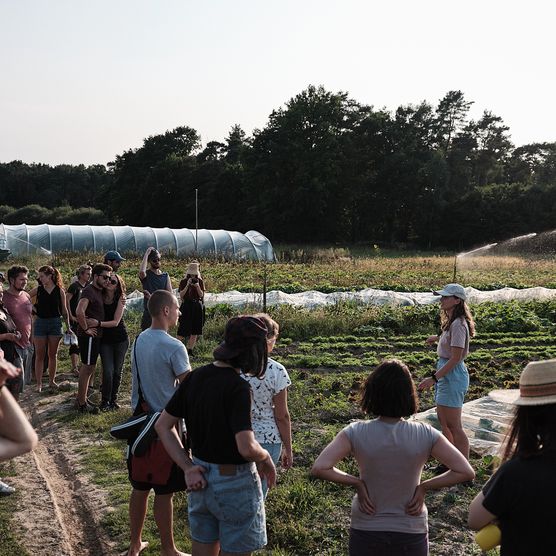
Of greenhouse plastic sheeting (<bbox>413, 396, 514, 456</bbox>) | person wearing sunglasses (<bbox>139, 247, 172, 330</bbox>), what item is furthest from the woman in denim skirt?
person wearing sunglasses (<bbox>139, 247, 172, 330</bbox>)

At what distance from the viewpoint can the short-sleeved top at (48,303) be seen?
909 centimetres

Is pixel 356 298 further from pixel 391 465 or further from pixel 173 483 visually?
pixel 391 465

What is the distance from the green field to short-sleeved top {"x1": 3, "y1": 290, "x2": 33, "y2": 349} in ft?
3.73

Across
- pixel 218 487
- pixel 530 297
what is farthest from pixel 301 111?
pixel 218 487

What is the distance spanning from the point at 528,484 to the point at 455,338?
11.6ft

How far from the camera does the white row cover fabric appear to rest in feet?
Answer: 51.8

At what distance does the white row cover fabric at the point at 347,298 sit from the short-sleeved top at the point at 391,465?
11939 mm

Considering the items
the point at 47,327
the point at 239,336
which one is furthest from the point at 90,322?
the point at 239,336

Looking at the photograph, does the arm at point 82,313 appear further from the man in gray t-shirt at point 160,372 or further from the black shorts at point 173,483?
the black shorts at point 173,483

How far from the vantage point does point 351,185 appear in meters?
55.7

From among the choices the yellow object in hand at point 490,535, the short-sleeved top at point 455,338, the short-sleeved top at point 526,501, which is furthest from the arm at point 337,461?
the short-sleeved top at point 455,338

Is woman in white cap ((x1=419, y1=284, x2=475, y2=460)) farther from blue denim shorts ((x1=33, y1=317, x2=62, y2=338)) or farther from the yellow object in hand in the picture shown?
blue denim shorts ((x1=33, y1=317, x2=62, y2=338))

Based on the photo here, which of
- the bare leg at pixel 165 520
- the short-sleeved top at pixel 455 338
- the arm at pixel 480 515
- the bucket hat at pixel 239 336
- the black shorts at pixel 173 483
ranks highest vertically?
the bucket hat at pixel 239 336

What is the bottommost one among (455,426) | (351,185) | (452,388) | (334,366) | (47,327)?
(334,366)
